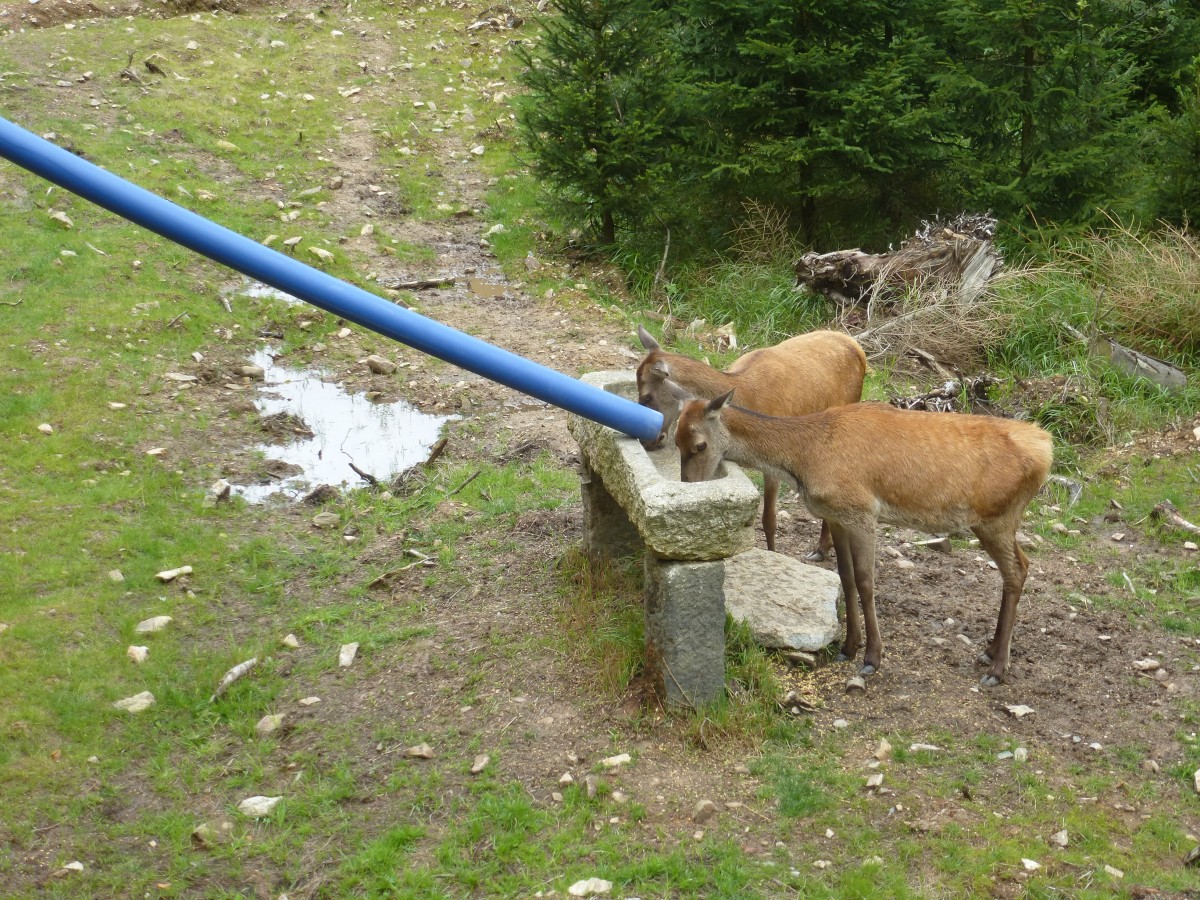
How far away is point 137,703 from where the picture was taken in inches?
226

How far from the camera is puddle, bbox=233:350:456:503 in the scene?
8383mm

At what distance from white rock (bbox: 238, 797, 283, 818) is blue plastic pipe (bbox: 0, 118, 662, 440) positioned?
2.17 meters

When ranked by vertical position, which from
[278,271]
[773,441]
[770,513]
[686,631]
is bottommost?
[770,513]

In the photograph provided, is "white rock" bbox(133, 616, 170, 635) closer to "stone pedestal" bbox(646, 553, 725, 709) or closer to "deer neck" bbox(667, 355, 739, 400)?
"stone pedestal" bbox(646, 553, 725, 709)

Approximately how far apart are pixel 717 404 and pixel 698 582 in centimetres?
108

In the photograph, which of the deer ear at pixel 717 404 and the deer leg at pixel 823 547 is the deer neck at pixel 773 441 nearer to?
the deer ear at pixel 717 404

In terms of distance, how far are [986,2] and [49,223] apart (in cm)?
978

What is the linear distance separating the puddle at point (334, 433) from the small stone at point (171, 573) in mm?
1088

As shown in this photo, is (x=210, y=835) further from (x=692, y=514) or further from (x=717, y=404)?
(x=717, y=404)

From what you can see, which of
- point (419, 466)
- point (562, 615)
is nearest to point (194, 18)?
point (419, 466)

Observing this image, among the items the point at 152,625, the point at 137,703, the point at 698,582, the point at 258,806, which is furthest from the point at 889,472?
the point at 152,625

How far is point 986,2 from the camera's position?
11242mm

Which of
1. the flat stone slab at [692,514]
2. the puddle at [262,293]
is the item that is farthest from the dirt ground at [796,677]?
the puddle at [262,293]

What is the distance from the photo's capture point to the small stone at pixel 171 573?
6.84 metres
